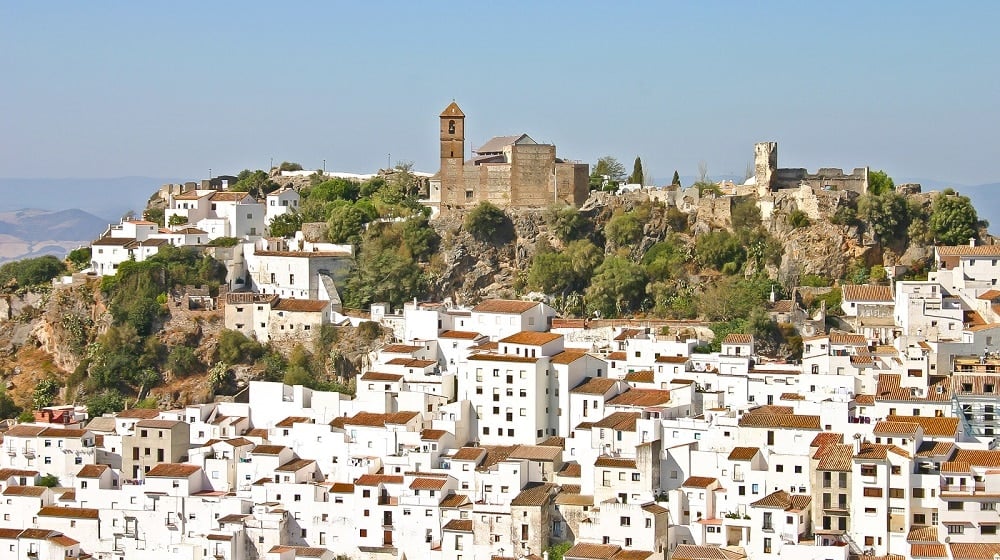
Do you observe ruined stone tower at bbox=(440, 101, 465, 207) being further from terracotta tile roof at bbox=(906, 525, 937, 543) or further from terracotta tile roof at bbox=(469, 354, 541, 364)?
terracotta tile roof at bbox=(906, 525, 937, 543)

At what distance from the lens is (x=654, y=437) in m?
A: 36.6

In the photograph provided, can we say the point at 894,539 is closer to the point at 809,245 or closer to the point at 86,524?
the point at 809,245

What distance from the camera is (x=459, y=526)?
36375 millimetres

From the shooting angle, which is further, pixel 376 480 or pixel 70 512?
pixel 70 512

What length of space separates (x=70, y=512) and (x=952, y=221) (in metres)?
27.9

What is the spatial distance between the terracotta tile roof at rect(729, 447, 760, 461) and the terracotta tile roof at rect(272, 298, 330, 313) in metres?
17.3

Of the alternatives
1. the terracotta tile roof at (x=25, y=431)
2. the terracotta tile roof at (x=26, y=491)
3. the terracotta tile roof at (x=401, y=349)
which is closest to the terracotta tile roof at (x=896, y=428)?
the terracotta tile roof at (x=401, y=349)

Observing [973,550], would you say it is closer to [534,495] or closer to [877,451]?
[877,451]

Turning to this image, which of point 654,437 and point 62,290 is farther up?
point 62,290

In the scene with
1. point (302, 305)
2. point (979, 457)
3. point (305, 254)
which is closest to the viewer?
point (979, 457)

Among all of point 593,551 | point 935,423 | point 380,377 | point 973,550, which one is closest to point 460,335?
point 380,377

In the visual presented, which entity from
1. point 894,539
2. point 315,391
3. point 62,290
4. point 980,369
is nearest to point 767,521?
point 894,539

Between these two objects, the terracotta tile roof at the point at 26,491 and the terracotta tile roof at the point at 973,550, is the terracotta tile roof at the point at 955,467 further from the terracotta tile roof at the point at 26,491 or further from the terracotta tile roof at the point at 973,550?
the terracotta tile roof at the point at 26,491

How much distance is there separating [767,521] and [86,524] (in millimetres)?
18007
